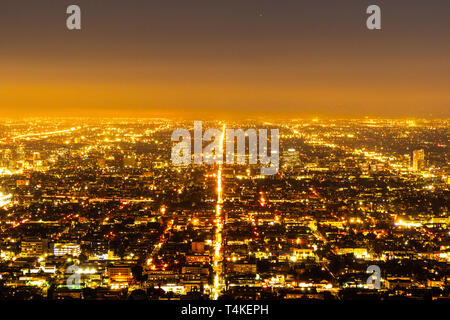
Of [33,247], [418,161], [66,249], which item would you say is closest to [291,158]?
[418,161]

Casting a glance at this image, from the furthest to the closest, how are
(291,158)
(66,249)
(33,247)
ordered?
(291,158), (66,249), (33,247)

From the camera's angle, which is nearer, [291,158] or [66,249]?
[66,249]

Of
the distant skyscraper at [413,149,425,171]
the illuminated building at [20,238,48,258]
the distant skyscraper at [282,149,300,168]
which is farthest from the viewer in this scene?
the distant skyscraper at [282,149,300,168]

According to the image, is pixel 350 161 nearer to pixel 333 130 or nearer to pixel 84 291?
pixel 333 130

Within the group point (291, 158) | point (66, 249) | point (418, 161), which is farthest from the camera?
point (291, 158)

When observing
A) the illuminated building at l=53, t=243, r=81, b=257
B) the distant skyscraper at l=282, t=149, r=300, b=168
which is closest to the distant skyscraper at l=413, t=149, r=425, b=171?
the distant skyscraper at l=282, t=149, r=300, b=168

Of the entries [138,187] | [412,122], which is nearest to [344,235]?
[138,187]

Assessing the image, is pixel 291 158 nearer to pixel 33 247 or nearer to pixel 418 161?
pixel 418 161

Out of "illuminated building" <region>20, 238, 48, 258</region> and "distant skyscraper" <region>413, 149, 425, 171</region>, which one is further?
"distant skyscraper" <region>413, 149, 425, 171</region>

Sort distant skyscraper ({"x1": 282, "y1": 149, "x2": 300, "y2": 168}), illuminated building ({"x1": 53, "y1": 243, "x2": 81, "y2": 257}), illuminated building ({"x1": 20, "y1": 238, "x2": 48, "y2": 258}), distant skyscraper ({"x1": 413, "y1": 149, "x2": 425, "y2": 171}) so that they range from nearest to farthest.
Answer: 1. illuminated building ({"x1": 20, "y1": 238, "x2": 48, "y2": 258})
2. illuminated building ({"x1": 53, "y1": 243, "x2": 81, "y2": 257})
3. distant skyscraper ({"x1": 413, "y1": 149, "x2": 425, "y2": 171})
4. distant skyscraper ({"x1": 282, "y1": 149, "x2": 300, "y2": 168})

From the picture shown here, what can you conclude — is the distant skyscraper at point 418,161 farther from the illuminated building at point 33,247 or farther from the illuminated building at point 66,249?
the illuminated building at point 33,247

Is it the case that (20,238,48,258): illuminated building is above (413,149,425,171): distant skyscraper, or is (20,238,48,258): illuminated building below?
below

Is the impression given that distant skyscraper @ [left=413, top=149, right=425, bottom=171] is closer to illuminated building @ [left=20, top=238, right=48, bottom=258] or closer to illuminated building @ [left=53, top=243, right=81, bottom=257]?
illuminated building @ [left=53, top=243, right=81, bottom=257]
